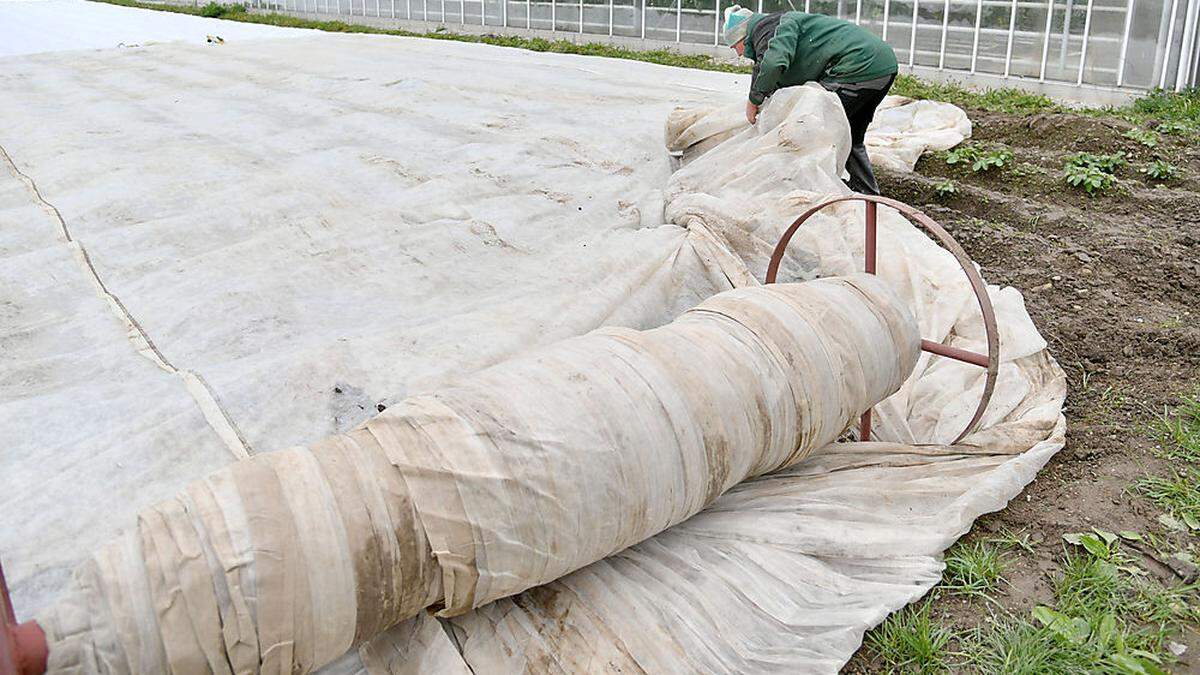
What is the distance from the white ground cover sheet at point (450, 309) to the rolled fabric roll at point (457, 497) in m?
0.20

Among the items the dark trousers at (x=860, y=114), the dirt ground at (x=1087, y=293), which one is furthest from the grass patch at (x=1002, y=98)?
the dark trousers at (x=860, y=114)

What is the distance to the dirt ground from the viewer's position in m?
2.49

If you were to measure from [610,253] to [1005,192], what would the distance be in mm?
2833

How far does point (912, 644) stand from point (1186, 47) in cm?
758

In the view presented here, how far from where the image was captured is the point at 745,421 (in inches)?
88.7

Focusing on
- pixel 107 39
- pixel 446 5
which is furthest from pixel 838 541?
pixel 446 5

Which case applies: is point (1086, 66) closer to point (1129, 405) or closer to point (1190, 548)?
point (1129, 405)

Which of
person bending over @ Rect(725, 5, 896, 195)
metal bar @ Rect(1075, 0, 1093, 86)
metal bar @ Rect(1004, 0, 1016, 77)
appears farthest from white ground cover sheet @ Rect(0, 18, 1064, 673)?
metal bar @ Rect(1004, 0, 1016, 77)

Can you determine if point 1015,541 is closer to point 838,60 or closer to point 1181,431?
point 1181,431

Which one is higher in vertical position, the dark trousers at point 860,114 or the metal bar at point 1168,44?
the metal bar at point 1168,44

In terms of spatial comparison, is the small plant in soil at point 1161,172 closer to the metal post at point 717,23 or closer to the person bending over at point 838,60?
the person bending over at point 838,60

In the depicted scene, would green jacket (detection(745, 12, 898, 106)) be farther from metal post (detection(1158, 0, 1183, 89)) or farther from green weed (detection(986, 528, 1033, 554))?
metal post (detection(1158, 0, 1183, 89))

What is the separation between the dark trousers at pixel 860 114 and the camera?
4.85 m

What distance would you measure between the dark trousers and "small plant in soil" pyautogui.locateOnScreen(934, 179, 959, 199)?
12.2 inches
